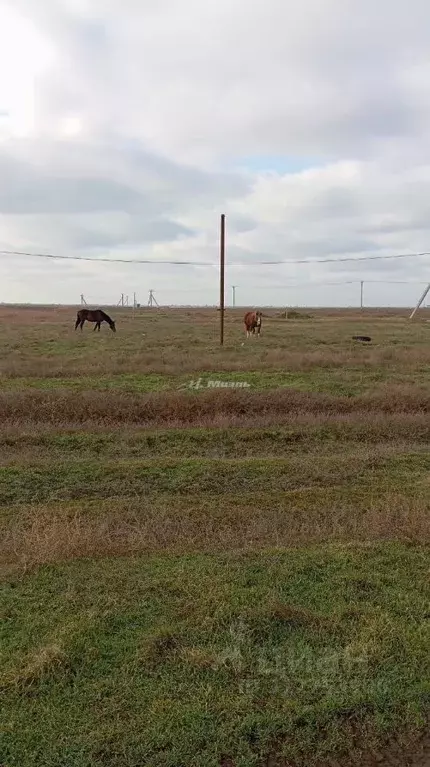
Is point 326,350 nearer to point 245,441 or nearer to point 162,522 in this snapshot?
point 245,441

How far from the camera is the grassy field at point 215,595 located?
297cm

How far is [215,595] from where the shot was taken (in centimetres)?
418

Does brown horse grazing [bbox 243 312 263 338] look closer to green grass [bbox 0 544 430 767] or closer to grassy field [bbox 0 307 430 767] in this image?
grassy field [bbox 0 307 430 767]

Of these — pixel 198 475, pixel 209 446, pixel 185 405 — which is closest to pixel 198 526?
pixel 198 475

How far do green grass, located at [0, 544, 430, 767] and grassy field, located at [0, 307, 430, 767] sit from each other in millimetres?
11

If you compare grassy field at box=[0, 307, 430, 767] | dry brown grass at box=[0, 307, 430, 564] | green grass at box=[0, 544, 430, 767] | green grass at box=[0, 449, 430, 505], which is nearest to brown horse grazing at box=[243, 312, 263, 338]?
dry brown grass at box=[0, 307, 430, 564]

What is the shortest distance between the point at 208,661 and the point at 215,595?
745 mm

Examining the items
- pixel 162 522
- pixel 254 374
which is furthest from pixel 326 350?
pixel 162 522

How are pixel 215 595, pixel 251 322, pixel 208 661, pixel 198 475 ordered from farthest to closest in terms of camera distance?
pixel 251 322, pixel 198 475, pixel 215 595, pixel 208 661

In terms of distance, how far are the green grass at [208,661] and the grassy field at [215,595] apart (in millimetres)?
11

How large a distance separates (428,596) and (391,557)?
2.19 feet

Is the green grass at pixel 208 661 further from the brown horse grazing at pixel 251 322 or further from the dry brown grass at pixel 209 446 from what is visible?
the brown horse grazing at pixel 251 322

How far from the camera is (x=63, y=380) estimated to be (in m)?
15.3

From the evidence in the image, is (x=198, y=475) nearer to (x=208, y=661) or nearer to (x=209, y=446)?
(x=209, y=446)
